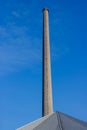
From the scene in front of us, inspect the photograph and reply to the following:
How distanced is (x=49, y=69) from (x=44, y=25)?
8506mm

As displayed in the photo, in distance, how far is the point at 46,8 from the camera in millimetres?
48812

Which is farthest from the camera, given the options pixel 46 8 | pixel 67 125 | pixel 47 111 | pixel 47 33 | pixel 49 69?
pixel 46 8

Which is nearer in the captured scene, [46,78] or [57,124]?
[57,124]

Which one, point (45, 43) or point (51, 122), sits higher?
point (45, 43)

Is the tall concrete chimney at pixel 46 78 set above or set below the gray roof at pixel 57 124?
above

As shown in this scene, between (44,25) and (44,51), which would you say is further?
(44,25)

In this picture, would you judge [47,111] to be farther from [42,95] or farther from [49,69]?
[49,69]

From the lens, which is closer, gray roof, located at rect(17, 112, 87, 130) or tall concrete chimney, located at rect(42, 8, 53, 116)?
gray roof, located at rect(17, 112, 87, 130)

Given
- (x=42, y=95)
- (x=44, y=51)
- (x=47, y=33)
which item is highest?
(x=47, y=33)

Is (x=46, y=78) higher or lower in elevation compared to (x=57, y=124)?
higher

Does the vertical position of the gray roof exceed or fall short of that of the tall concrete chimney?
it falls short

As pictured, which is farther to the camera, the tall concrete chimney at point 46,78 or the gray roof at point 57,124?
the tall concrete chimney at point 46,78

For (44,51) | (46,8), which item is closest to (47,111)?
(44,51)

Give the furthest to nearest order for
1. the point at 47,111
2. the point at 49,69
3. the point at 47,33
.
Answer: the point at 47,33 < the point at 49,69 < the point at 47,111
